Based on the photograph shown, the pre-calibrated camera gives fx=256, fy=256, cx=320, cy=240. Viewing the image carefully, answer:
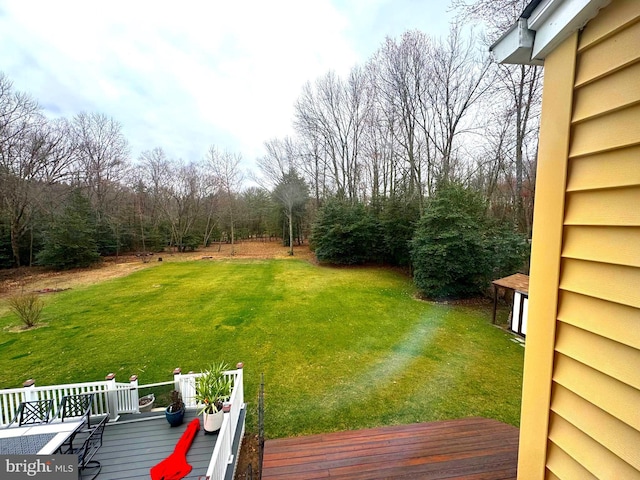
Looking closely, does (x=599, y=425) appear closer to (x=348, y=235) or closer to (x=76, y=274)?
(x=348, y=235)

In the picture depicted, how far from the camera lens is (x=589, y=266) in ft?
3.28

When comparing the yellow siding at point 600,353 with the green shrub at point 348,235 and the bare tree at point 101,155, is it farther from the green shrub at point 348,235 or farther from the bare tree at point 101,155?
the bare tree at point 101,155

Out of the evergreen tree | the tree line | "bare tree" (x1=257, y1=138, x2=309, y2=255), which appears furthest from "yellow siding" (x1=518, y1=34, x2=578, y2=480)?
"bare tree" (x1=257, y1=138, x2=309, y2=255)

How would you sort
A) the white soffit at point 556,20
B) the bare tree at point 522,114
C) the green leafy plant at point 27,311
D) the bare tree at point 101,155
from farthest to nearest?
the bare tree at point 101,155 → the bare tree at point 522,114 → the green leafy plant at point 27,311 → the white soffit at point 556,20

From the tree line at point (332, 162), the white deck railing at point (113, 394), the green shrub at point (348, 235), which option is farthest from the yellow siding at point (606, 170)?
the green shrub at point (348, 235)

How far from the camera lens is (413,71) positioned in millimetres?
13203

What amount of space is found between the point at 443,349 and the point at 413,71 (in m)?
13.4

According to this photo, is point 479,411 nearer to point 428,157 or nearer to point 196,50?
point 428,157

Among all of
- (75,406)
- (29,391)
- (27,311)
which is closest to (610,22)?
(75,406)

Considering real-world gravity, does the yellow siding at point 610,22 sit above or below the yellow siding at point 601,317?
Result: above

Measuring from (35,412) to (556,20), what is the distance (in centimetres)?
668

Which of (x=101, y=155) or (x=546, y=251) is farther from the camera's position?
(x=101, y=155)

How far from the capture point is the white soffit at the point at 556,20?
0.97m
